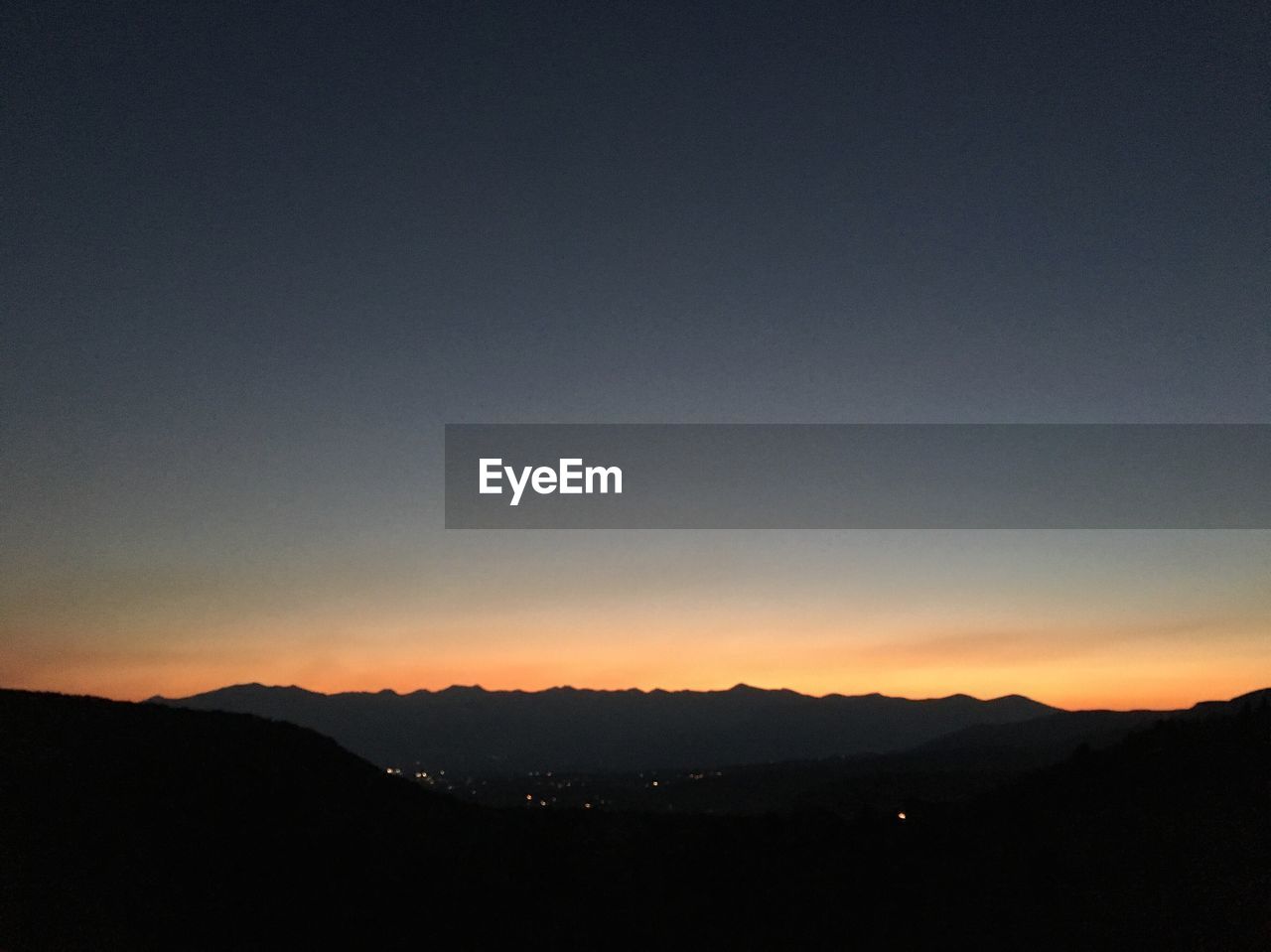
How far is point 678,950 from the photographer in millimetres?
33938

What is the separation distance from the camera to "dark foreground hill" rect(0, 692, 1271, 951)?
29906 millimetres

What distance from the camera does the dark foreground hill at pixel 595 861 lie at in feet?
98.1

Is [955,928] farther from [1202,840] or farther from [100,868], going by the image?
[100,868]

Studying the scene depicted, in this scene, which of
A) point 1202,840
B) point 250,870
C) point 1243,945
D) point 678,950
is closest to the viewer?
point 1243,945

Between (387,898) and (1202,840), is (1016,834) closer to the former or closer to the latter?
(1202,840)

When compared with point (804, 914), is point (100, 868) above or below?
above

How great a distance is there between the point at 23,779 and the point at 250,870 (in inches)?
304

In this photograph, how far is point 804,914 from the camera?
35312mm

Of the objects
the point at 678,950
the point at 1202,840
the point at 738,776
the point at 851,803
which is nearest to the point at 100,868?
the point at 678,950

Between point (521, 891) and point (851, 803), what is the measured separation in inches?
2109

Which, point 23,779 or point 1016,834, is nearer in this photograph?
point 23,779

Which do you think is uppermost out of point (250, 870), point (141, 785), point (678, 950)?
point (141, 785)

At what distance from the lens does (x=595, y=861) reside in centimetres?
4297

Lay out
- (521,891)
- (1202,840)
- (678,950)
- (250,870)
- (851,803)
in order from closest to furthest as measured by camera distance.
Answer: (1202,840) < (678,950) < (250,870) < (521,891) < (851,803)
